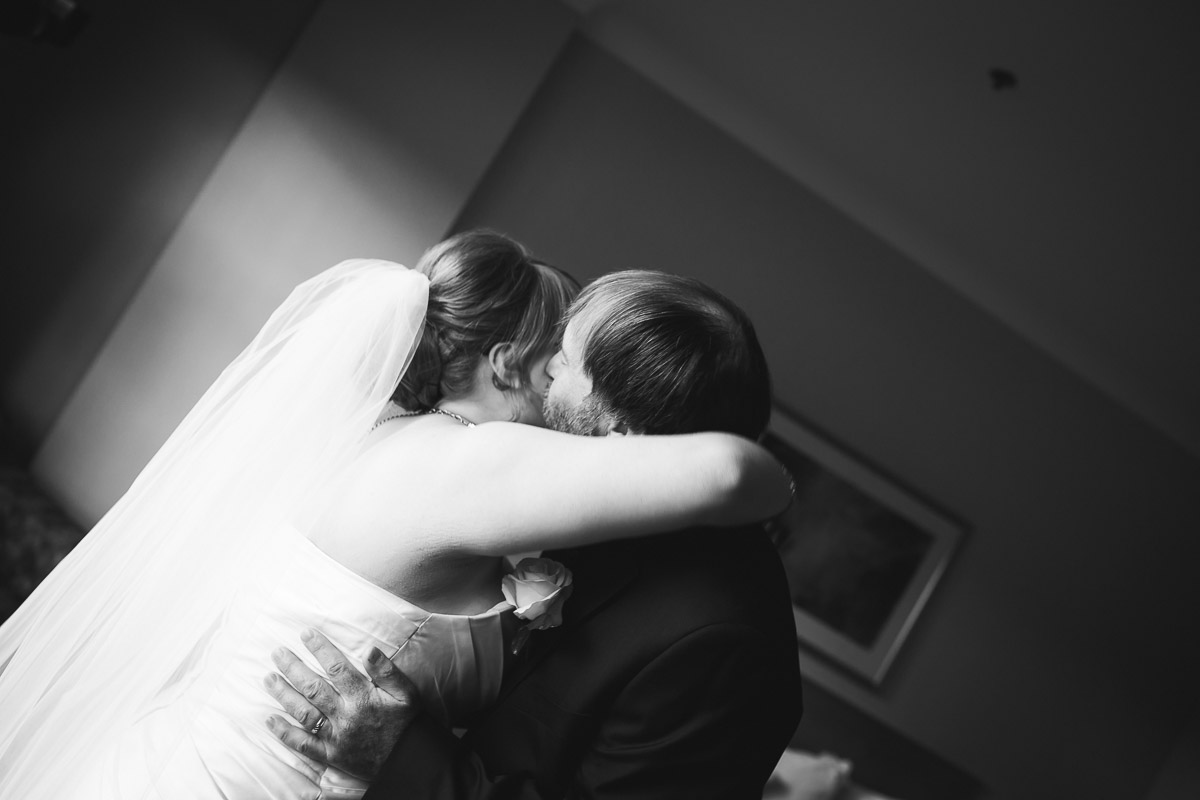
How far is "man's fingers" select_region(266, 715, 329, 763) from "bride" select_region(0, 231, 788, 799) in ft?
0.12

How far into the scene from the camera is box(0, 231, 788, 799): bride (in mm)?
1343

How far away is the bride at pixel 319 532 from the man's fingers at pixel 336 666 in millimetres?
35

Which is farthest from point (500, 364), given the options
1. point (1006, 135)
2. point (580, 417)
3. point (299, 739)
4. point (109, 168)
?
point (109, 168)

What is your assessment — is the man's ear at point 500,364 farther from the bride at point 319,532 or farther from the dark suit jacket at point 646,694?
the dark suit jacket at point 646,694

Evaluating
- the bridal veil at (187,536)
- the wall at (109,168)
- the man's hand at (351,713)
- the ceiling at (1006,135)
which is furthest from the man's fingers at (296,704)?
the wall at (109,168)

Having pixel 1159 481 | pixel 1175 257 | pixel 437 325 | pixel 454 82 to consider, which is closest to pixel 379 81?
pixel 454 82

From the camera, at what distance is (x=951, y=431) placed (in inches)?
207

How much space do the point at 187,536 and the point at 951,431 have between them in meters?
4.51

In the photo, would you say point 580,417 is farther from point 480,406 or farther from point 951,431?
point 951,431

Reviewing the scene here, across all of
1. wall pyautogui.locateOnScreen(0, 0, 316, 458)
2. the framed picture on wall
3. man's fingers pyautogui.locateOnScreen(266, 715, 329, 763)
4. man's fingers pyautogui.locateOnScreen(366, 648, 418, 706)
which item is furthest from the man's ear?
the framed picture on wall

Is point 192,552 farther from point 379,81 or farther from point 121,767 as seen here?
point 379,81

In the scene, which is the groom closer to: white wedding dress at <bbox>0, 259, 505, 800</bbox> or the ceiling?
white wedding dress at <bbox>0, 259, 505, 800</bbox>

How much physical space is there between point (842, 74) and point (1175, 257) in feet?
5.92

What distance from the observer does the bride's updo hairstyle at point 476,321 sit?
5.79 ft
